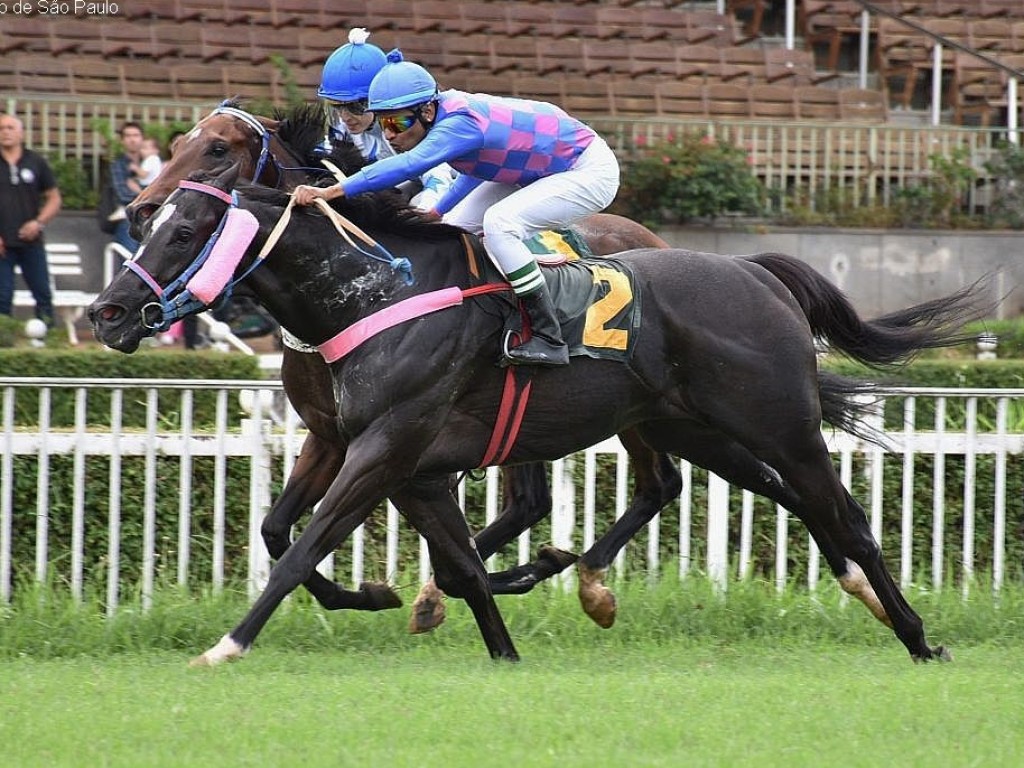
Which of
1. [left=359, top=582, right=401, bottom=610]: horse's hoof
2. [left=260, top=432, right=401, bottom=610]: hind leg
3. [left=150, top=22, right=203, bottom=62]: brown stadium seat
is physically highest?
[left=150, top=22, right=203, bottom=62]: brown stadium seat

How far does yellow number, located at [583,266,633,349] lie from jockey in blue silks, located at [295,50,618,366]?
0.45ft

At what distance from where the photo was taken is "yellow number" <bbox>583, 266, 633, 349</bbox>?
5.39m

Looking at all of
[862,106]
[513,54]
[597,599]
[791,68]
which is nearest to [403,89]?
[597,599]

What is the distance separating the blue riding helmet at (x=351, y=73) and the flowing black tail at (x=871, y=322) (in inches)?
67.3

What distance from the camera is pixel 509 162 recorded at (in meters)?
5.43

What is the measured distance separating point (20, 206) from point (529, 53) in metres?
6.62

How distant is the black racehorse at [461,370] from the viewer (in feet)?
16.3

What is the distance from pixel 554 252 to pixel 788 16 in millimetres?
11844

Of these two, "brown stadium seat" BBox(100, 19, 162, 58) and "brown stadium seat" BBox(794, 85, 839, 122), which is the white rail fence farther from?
"brown stadium seat" BBox(794, 85, 839, 122)

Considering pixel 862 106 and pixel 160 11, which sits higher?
pixel 160 11

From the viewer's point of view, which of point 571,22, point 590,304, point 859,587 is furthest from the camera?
point 571,22

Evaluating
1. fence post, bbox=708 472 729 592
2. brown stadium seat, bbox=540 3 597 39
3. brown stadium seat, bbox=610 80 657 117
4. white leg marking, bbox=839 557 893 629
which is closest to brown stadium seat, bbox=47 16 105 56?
brown stadium seat, bbox=540 3 597 39

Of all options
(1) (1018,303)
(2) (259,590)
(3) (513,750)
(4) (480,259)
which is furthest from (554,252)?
(1) (1018,303)

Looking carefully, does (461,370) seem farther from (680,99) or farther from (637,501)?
(680,99)
